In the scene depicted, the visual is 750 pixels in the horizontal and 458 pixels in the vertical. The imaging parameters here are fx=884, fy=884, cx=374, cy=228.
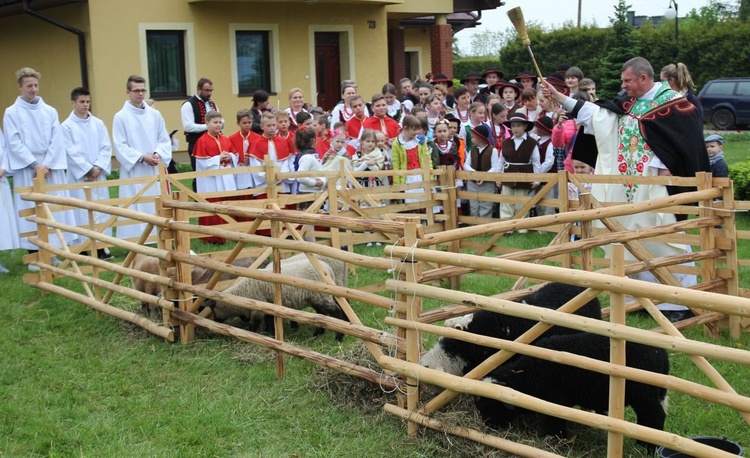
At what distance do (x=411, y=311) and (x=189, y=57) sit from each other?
16.3 meters

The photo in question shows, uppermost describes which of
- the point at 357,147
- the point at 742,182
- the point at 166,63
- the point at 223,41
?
the point at 223,41

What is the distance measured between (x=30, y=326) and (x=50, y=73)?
46.7 ft

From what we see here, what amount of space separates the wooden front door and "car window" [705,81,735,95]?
41.4 ft

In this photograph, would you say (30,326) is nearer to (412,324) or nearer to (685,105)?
(412,324)

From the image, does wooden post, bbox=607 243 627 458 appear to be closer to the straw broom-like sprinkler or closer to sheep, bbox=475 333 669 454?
sheep, bbox=475 333 669 454

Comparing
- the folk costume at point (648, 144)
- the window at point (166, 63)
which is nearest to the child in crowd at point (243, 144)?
the folk costume at point (648, 144)

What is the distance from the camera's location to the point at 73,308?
8664 mm

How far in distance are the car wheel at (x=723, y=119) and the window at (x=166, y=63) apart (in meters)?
17.0

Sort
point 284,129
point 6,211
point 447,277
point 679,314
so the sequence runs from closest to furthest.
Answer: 1. point 447,277
2. point 679,314
3. point 6,211
4. point 284,129

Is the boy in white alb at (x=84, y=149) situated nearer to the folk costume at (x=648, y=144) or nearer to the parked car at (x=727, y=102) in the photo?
the folk costume at (x=648, y=144)

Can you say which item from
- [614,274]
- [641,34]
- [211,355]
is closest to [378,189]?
[211,355]

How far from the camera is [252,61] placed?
70.5 ft

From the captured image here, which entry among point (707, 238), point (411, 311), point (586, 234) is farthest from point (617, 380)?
point (707, 238)

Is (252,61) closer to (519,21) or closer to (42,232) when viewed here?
(42,232)
